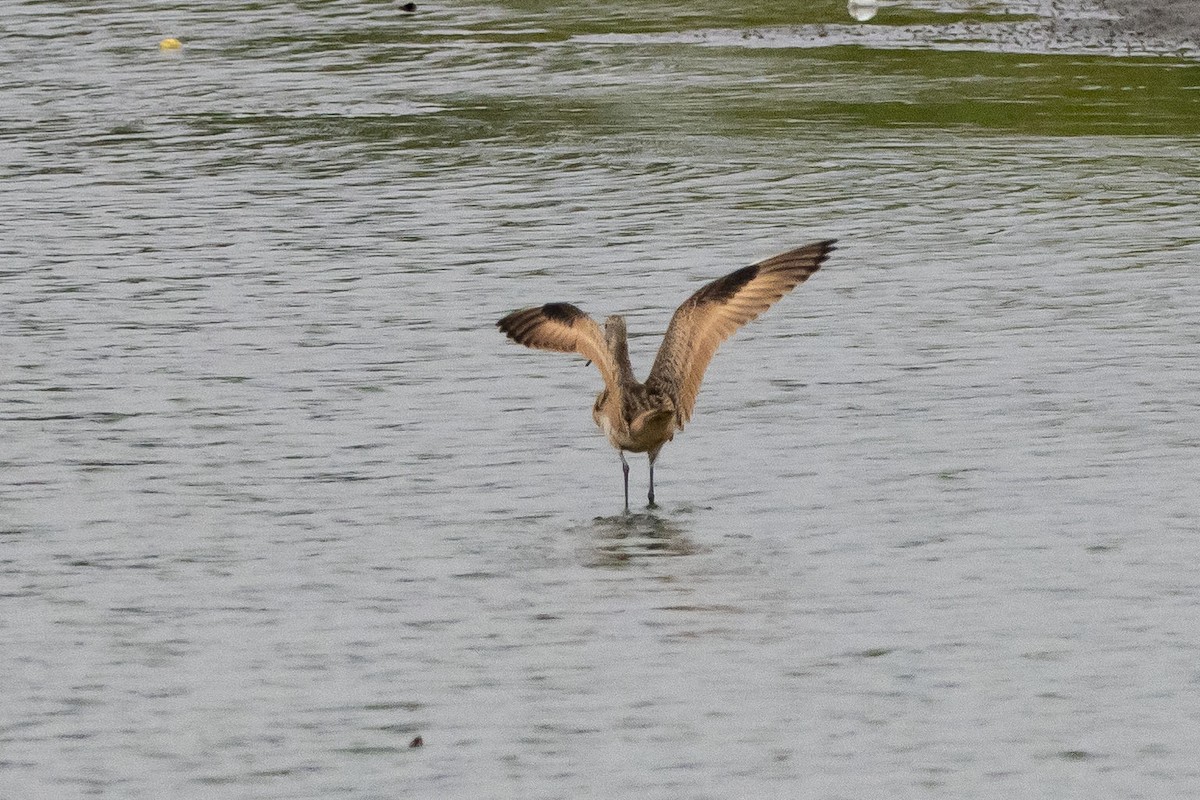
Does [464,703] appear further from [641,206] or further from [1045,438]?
[641,206]

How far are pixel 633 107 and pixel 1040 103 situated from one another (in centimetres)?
433

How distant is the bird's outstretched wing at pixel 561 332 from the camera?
39.0 ft

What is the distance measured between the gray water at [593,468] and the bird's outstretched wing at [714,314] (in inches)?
27.8

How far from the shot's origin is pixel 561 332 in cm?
1195

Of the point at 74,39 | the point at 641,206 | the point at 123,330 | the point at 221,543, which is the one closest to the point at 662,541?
the point at 221,543

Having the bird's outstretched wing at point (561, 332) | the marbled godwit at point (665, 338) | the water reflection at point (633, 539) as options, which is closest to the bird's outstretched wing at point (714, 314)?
the marbled godwit at point (665, 338)

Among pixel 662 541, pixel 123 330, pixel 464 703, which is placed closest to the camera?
pixel 464 703

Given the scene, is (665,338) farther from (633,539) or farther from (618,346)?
(633,539)

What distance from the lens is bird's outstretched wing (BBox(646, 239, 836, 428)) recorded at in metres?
12.0

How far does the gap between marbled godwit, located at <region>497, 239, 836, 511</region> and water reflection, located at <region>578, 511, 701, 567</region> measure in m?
0.21

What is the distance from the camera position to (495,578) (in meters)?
11.1

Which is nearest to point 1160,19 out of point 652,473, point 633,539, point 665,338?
point 652,473

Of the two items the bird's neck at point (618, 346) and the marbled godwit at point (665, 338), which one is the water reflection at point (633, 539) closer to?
the marbled godwit at point (665, 338)

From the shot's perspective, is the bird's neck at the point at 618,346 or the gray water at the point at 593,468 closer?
the gray water at the point at 593,468
